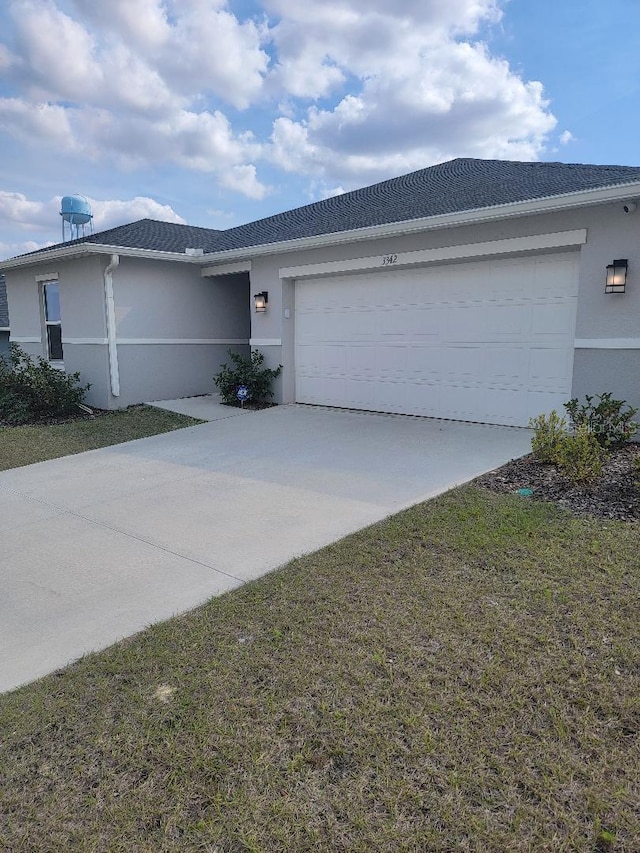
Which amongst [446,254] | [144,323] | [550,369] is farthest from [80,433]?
[550,369]

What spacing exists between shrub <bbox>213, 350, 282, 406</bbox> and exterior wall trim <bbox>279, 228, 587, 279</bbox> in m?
1.74

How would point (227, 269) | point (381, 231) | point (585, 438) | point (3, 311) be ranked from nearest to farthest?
point (585, 438), point (381, 231), point (227, 269), point (3, 311)

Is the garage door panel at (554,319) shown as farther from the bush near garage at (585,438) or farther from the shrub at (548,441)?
the shrub at (548,441)

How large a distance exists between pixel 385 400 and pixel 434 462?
125 inches

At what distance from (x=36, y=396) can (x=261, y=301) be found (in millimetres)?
→ 4437

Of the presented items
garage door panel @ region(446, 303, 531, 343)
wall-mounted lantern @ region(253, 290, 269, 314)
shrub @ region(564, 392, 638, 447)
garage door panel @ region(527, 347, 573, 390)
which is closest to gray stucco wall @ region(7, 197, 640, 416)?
wall-mounted lantern @ region(253, 290, 269, 314)

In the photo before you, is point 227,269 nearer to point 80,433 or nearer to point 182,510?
point 80,433

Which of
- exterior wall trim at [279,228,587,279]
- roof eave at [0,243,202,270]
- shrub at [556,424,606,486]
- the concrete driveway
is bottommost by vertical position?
the concrete driveway

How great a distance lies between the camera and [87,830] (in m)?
1.72

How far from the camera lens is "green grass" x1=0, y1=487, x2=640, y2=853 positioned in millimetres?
1731

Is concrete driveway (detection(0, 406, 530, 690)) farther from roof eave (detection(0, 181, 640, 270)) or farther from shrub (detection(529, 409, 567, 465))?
roof eave (detection(0, 181, 640, 270))

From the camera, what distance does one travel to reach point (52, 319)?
1195cm

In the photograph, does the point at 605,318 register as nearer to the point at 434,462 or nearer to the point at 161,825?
the point at 434,462

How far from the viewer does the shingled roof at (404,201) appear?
7.35 meters
